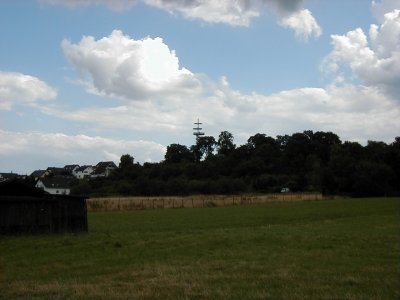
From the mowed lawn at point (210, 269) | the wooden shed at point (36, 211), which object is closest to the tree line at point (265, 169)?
the wooden shed at point (36, 211)

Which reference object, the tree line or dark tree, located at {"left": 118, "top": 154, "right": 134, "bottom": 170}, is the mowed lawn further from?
dark tree, located at {"left": 118, "top": 154, "right": 134, "bottom": 170}

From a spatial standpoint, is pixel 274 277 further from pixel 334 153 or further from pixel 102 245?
pixel 334 153

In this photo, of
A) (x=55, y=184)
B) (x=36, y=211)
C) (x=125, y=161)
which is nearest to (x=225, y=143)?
(x=125, y=161)

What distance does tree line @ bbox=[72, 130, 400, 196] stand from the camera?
112m

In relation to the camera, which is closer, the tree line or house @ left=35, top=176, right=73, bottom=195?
the tree line

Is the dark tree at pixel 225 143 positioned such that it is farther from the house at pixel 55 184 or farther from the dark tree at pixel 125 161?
the house at pixel 55 184

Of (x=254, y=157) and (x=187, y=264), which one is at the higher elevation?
(x=254, y=157)

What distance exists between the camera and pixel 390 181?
115125 millimetres

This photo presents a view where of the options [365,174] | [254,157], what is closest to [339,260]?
[365,174]

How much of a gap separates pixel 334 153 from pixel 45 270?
115392 millimetres

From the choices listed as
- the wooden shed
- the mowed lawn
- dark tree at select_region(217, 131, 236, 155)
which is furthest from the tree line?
the mowed lawn

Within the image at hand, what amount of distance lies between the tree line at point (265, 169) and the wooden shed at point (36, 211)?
272 ft

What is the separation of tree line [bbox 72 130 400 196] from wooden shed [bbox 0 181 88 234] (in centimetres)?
8281

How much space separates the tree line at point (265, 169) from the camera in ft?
366
